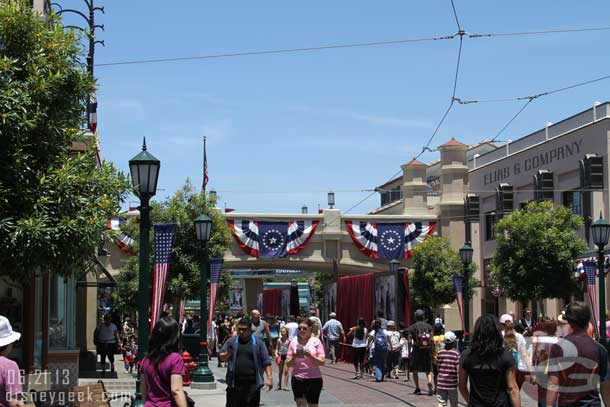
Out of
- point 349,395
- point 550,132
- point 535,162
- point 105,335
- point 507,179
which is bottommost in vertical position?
point 349,395

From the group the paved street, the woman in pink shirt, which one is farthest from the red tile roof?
the woman in pink shirt

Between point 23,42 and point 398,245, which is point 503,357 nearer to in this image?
point 23,42

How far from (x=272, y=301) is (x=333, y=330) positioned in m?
22.6

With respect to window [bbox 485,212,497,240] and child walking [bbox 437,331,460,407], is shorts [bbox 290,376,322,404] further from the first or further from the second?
window [bbox 485,212,497,240]

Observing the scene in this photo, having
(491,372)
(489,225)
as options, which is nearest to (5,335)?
(491,372)

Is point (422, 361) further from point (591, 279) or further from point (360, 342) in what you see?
point (591, 279)

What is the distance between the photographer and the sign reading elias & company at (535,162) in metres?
38.9

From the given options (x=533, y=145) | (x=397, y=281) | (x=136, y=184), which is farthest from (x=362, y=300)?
(x=136, y=184)

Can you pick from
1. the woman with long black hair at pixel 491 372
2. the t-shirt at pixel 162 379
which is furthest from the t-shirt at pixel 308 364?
the t-shirt at pixel 162 379

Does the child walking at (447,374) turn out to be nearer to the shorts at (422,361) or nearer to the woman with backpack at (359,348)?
the shorts at (422,361)

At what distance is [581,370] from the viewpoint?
8414 millimetres

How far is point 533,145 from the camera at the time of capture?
141 ft

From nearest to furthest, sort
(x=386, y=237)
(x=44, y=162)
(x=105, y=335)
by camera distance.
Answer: (x=44, y=162) < (x=105, y=335) < (x=386, y=237)

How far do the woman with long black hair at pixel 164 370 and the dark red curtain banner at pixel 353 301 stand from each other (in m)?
26.4
